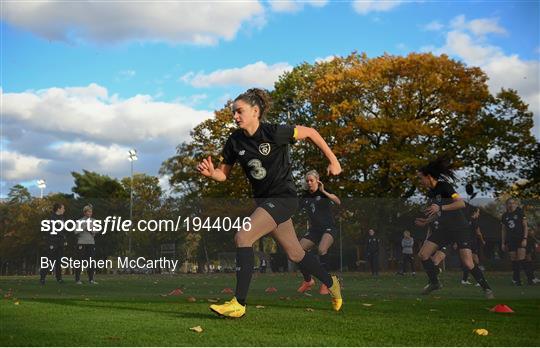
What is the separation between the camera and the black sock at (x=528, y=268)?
14375 millimetres

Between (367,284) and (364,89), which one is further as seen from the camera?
(364,89)

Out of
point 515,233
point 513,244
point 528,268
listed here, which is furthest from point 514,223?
point 528,268

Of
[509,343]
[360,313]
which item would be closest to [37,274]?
[360,313]

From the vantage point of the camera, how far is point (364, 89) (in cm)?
3588

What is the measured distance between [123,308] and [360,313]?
300 centimetres

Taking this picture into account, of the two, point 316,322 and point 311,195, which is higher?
point 311,195

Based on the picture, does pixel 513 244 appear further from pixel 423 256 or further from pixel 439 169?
pixel 439 169

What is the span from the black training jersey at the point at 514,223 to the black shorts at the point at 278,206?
9.38 metres

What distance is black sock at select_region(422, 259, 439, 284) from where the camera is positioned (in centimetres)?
1134

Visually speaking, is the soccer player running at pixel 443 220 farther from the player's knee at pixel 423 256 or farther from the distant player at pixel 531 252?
the distant player at pixel 531 252

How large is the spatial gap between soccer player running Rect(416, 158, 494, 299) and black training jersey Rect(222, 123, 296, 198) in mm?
4401

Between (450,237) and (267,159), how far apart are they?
17.9 ft

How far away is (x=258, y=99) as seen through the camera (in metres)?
7.29

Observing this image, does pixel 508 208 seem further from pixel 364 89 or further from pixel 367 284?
pixel 364 89
